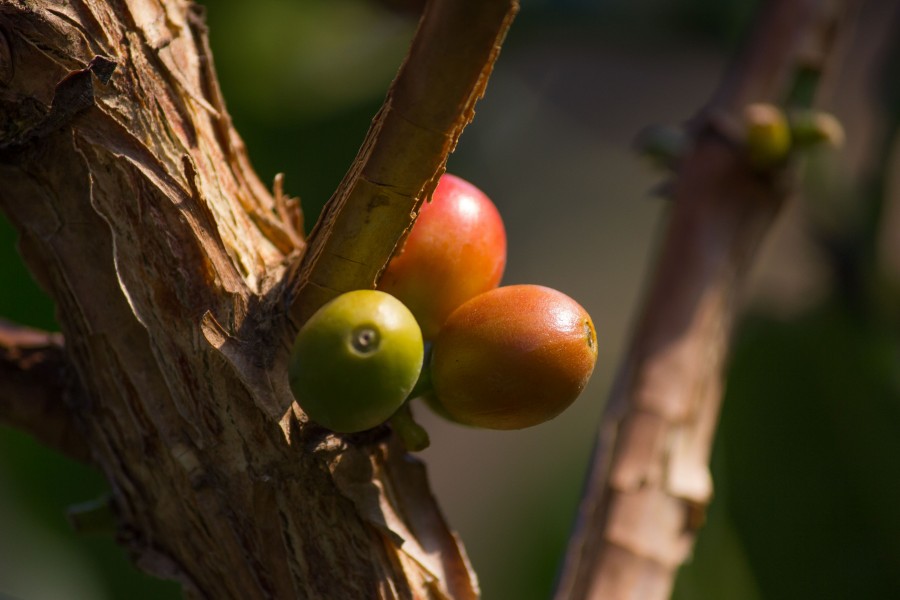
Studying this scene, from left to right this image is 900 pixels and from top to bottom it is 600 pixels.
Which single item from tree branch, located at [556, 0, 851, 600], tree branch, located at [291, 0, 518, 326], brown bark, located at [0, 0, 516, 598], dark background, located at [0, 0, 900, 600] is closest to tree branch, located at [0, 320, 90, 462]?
brown bark, located at [0, 0, 516, 598]

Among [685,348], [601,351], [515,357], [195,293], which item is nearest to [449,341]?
[515,357]

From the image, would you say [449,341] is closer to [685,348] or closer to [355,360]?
[355,360]

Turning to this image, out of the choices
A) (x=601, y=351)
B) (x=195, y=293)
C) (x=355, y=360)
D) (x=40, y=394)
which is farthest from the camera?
(x=601, y=351)

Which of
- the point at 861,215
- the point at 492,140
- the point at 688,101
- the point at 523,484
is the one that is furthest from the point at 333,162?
the point at 688,101

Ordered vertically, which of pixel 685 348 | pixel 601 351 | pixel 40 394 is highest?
pixel 685 348

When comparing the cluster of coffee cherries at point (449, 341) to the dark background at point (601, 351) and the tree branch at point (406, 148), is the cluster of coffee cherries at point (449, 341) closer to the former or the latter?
the tree branch at point (406, 148)

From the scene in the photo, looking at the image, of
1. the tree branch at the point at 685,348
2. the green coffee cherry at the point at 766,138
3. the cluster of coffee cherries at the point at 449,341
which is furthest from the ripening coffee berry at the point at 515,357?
the green coffee cherry at the point at 766,138

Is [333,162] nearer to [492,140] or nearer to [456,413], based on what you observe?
[492,140]
